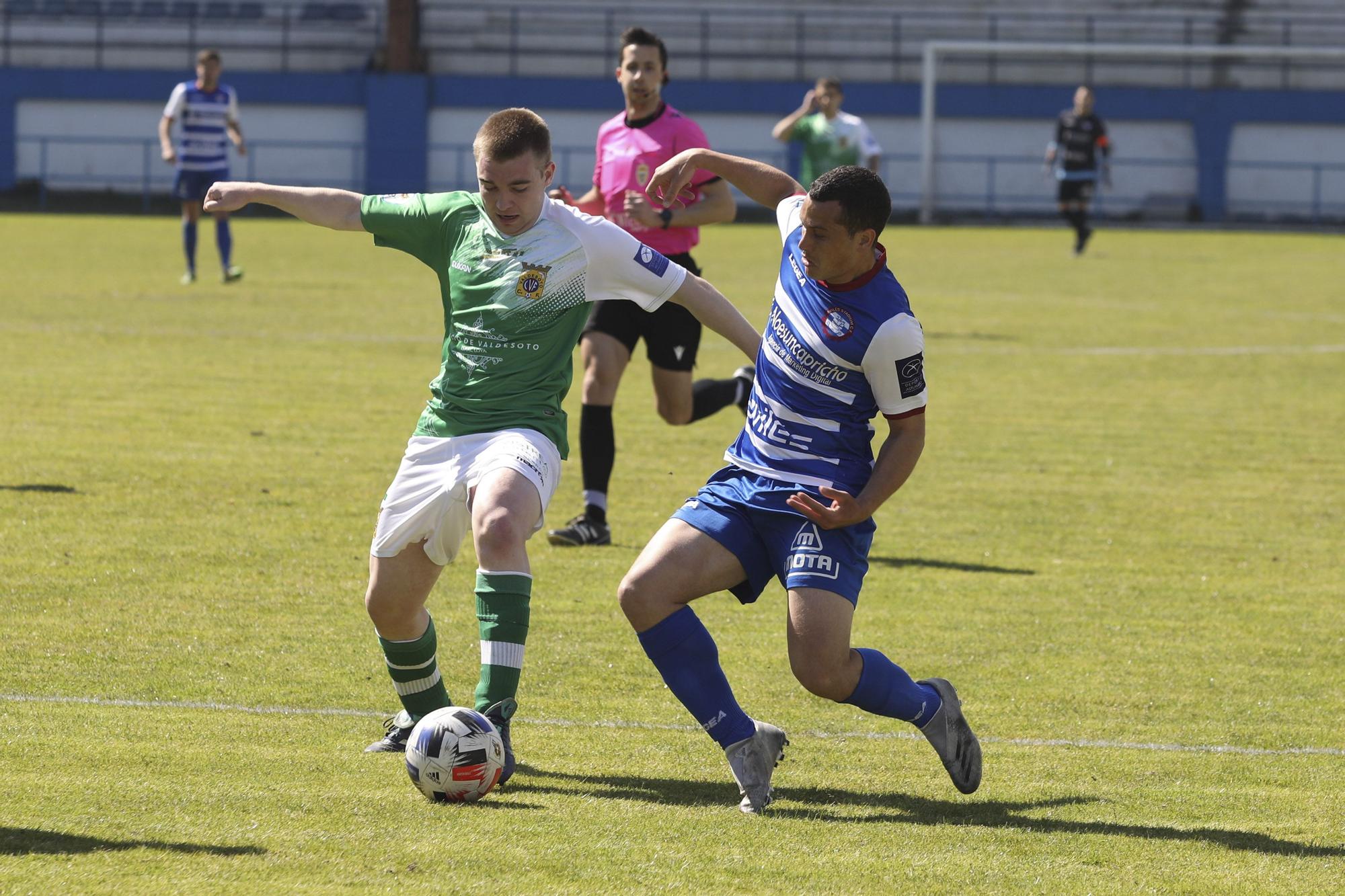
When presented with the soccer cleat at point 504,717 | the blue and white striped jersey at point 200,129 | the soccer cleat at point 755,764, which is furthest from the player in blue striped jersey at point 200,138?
the soccer cleat at point 755,764

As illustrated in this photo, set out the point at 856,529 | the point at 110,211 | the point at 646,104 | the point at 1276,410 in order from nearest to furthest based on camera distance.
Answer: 1. the point at 856,529
2. the point at 646,104
3. the point at 1276,410
4. the point at 110,211

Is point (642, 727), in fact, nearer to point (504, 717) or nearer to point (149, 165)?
point (504, 717)

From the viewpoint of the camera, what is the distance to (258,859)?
143 inches

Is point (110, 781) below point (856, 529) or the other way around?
below

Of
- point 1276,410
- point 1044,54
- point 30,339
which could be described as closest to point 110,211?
point 1044,54

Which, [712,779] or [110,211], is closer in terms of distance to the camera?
[712,779]

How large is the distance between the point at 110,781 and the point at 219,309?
41.0ft

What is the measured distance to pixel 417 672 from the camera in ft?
15.4

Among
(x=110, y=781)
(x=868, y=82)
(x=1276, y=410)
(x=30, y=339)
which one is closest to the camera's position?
(x=110, y=781)

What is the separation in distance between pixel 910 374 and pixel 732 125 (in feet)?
116

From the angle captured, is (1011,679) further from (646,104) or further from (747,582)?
(646,104)

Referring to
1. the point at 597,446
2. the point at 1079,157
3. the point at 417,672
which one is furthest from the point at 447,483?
the point at 1079,157

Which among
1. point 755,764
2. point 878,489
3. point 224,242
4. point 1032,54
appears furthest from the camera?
point 1032,54

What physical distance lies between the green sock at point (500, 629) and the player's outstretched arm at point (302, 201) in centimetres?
107
